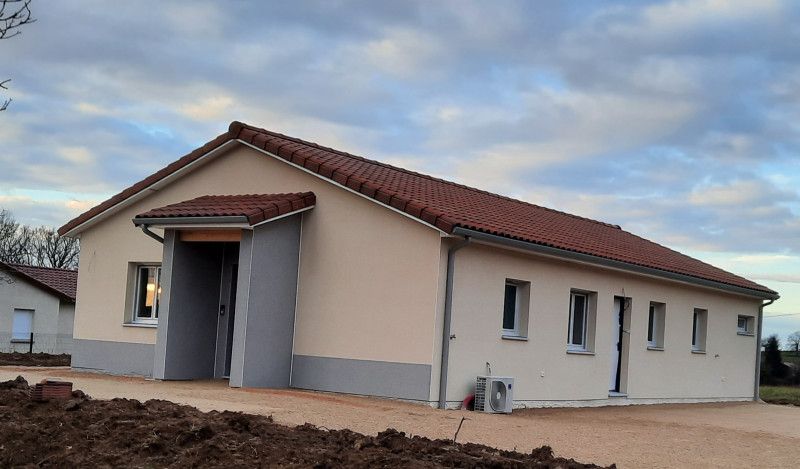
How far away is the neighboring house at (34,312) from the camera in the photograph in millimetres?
36969

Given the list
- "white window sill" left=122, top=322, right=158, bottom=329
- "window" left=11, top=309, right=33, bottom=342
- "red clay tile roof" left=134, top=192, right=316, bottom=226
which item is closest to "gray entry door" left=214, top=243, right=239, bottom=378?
"red clay tile roof" left=134, top=192, right=316, bottom=226

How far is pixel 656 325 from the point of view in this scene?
824 inches

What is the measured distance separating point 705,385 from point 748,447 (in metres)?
10.2

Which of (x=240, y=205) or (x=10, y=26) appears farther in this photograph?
(x=240, y=205)

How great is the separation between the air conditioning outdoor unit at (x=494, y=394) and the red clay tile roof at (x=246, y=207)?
163 inches

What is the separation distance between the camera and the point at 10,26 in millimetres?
9672

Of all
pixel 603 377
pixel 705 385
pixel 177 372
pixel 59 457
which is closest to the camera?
pixel 59 457

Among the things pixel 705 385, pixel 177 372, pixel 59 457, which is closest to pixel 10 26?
pixel 59 457

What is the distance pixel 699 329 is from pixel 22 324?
2740cm

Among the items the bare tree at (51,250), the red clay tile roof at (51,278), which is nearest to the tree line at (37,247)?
the bare tree at (51,250)

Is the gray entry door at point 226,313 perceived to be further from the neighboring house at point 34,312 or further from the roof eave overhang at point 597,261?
the neighboring house at point 34,312

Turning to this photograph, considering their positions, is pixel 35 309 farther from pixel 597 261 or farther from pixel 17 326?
pixel 597 261

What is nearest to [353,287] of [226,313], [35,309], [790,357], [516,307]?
[516,307]

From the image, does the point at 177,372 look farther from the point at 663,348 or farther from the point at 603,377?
the point at 663,348
